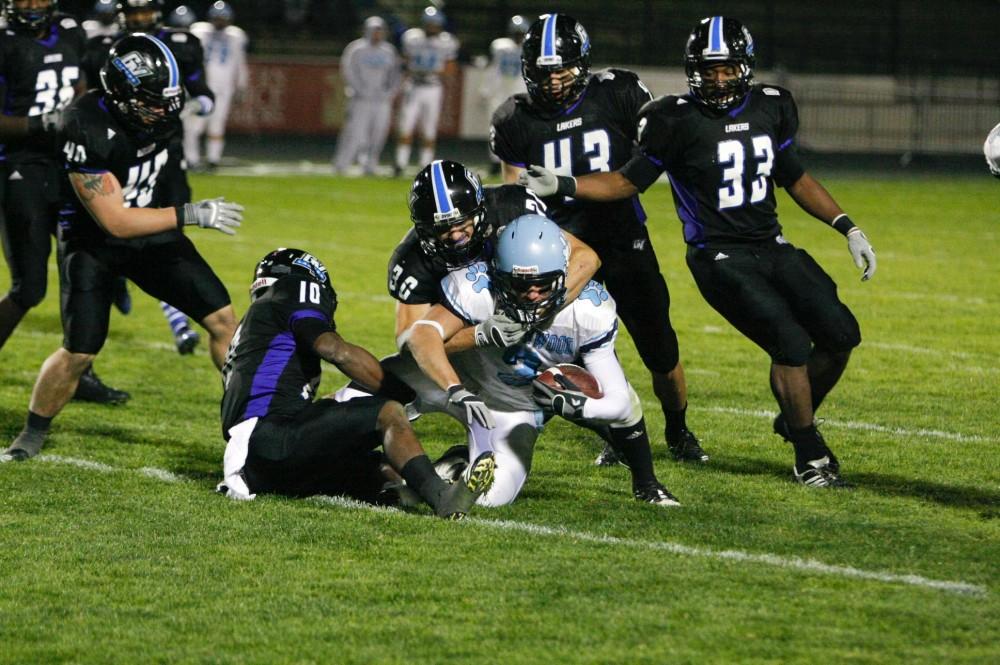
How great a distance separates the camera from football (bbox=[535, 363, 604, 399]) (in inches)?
209

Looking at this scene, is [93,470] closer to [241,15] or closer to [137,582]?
[137,582]

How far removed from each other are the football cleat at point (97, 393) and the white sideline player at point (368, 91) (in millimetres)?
13386

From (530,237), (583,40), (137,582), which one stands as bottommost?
(137,582)

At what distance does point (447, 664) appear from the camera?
12.6 ft

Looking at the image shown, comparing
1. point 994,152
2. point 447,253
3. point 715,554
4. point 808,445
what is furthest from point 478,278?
point 994,152

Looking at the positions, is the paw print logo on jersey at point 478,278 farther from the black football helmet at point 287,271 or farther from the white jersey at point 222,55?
the white jersey at point 222,55

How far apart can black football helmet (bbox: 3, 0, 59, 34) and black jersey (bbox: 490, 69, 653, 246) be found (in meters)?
2.64

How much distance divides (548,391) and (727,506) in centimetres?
79

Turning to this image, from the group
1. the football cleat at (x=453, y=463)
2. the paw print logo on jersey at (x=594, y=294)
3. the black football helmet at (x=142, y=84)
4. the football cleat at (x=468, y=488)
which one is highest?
the black football helmet at (x=142, y=84)

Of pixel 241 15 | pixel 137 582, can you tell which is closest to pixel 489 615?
pixel 137 582

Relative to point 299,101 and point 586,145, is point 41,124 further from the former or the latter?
point 299,101

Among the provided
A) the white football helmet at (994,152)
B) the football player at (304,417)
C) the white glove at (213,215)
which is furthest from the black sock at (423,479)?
the white football helmet at (994,152)

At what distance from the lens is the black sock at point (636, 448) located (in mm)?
5445

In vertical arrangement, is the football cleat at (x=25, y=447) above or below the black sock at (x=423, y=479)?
below
